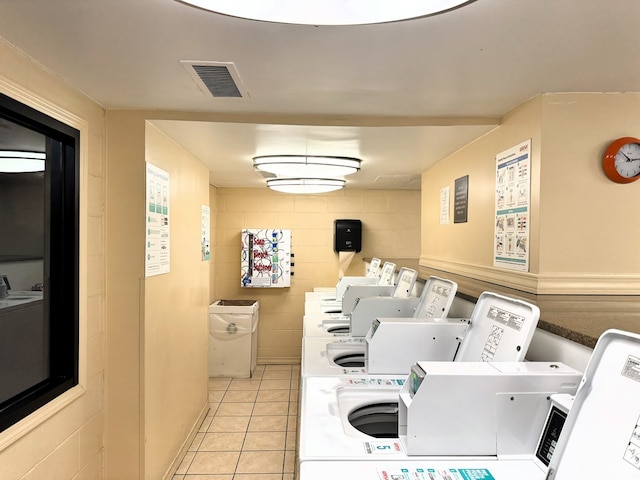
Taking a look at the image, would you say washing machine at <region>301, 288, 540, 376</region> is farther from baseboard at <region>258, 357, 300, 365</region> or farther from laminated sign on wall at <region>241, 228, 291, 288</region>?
baseboard at <region>258, 357, 300, 365</region>

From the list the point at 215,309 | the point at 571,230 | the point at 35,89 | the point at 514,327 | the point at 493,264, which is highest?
the point at 35,89

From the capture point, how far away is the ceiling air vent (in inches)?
69.8

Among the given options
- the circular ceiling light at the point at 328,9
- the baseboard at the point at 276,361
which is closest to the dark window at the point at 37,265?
the circular ceiling light at the point at 328,9

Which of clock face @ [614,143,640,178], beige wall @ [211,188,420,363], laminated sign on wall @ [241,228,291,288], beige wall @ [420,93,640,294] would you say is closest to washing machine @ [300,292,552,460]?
beige wall @ [420,93,640,294]

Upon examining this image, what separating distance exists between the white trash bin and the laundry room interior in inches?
58.2

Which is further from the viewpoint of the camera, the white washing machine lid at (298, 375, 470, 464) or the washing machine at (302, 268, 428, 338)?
the washing machine at (302, 268, 428, 338)

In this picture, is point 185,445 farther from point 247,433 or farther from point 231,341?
point 231,341

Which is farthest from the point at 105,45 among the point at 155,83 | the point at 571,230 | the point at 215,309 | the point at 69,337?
the point at 215,309

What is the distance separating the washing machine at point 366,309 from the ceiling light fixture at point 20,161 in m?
1.95

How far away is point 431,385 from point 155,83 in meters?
1.82

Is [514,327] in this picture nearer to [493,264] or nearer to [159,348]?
[493,264]

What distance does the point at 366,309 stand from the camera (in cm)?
279

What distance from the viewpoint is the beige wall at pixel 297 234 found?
5.64 m

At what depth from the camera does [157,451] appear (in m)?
2.65
